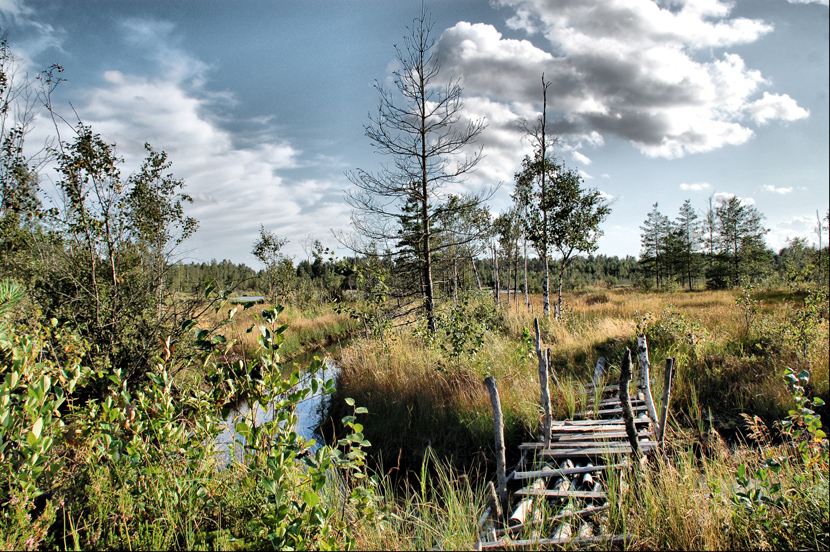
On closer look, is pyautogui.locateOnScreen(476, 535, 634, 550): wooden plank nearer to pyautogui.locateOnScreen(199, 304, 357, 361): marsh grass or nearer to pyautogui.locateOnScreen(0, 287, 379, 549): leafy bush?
pyautogui.locateOnScreen(0, 287, 379, 549): leafy bush

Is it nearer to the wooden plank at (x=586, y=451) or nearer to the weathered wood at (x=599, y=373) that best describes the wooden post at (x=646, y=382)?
the wooden plank at (x=586, y=451)

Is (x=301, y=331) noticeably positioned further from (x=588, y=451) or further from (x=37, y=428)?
(x=37, y=428)

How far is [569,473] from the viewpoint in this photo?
4426 mm

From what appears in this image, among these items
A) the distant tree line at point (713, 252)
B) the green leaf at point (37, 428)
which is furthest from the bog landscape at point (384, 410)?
the distant tree line at point (713, 252)

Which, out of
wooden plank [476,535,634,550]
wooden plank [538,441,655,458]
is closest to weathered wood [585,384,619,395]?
wooden plank [538,441,655,458]

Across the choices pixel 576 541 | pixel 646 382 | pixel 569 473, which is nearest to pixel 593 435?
pixel 569 473

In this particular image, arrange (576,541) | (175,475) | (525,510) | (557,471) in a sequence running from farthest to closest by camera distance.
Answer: (557,471), (525,510), (576,541), (175,475)

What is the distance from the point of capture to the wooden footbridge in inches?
120

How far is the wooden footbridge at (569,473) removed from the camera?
305 cm

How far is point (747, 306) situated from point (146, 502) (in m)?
10.9

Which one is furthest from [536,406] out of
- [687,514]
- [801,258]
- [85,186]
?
[801,258]

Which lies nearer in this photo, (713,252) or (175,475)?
(175,475)

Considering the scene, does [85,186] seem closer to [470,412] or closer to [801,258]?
[470,412]

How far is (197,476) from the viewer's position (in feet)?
8.84
